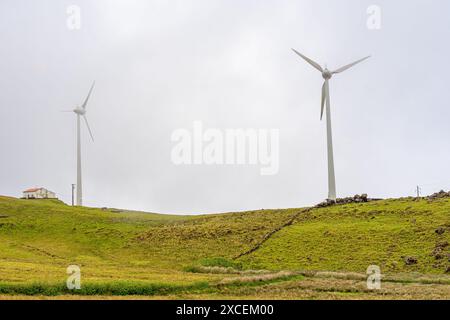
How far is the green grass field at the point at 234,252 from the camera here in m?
46.6

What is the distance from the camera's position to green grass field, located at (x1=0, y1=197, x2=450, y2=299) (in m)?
46.6

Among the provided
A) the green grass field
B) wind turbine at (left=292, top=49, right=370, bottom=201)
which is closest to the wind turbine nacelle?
the green grass field

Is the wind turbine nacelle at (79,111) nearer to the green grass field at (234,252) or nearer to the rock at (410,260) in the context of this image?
the green grass field at (234,252)

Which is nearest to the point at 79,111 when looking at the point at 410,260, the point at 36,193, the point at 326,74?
the point at 36,193

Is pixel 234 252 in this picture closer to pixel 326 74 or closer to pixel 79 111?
pixel 326 74

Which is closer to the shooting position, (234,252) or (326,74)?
(234,252)

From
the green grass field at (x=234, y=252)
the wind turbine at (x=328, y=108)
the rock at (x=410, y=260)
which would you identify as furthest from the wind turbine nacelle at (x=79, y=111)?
the rock at (x=410, y=260)

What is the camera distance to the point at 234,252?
79.1 metres

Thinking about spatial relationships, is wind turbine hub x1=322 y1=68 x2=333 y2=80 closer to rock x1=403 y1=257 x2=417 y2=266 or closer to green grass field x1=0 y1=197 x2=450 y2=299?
green grass field x1=0 y1=197 x2=450 y2=299

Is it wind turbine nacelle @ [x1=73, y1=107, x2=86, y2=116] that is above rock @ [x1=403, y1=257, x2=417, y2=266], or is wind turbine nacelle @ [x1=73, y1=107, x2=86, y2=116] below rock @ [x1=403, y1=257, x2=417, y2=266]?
above
